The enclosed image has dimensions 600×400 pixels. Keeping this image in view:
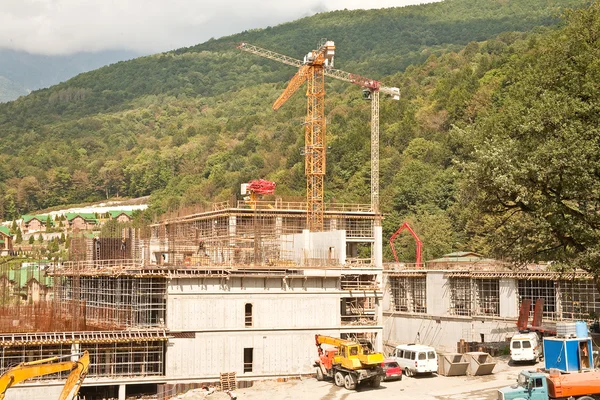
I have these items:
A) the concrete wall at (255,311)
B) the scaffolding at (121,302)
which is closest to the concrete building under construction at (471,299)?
the concrete wall at (255,311)

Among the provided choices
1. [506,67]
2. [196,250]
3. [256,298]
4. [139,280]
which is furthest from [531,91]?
[506,67]

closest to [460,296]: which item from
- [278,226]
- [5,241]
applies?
[278,226]

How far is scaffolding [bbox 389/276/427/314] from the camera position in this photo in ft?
209

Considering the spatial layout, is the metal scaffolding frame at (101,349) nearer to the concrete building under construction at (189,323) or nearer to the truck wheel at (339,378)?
the concrete building under construction at (189,323)

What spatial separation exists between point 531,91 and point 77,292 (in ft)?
90.7

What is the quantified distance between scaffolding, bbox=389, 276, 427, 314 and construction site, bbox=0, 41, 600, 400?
1.45 feet

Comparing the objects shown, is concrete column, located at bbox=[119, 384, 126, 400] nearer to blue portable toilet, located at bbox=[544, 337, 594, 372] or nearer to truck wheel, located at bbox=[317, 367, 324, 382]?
truck wheel, located at bbox=[317, 367, 324, 382]

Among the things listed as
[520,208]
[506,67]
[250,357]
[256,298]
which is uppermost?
[506,67]

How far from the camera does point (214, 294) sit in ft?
142

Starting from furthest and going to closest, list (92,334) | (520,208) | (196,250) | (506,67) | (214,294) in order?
(506,67), (196,250), (214,294), (92,334), (520,208)

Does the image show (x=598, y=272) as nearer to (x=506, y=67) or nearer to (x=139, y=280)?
(x=139, y=280)

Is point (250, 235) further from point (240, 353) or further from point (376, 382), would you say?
point (376, 382)

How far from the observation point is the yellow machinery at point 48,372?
105ft

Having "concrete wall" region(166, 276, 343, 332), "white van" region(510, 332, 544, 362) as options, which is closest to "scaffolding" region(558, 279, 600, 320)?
"white van" region(510, 332, 544, 362)
